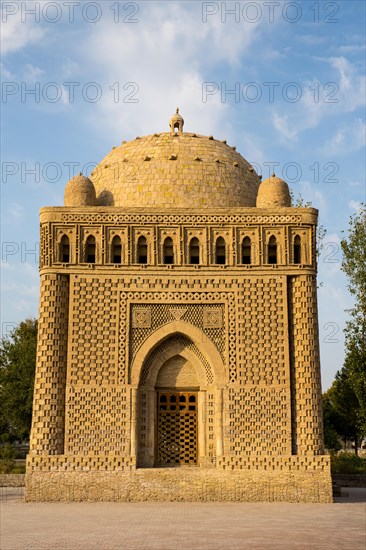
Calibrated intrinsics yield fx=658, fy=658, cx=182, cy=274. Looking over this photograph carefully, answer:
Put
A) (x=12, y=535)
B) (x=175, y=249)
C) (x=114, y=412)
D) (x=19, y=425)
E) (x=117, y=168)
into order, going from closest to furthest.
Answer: (x=12, y=535) → (x=114, y=412) → (x=175, y=249) → (x=117, y=168) → (x=19, y=425)

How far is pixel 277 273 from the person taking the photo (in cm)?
1748

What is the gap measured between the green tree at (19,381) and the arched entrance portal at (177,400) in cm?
1580

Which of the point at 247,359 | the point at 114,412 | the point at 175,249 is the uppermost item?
the point at 175,249

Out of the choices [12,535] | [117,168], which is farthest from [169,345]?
[12,535]

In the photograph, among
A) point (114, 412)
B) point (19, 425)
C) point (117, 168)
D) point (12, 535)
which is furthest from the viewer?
point (19, 425)

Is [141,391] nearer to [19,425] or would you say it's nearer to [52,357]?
[52,357]

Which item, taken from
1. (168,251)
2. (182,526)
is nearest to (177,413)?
(168,251)

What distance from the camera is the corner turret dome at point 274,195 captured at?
59.8 feet

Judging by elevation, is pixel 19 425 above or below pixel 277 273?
below

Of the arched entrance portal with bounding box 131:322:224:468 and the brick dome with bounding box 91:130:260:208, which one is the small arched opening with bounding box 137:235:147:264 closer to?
the brick dome with bounding box 91:130:260:208

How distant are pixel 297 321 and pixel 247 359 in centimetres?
168

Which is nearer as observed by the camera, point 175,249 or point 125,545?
point 125,545

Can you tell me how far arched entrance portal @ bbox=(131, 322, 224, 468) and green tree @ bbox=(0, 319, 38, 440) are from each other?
1580 cm

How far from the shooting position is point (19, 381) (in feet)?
106
